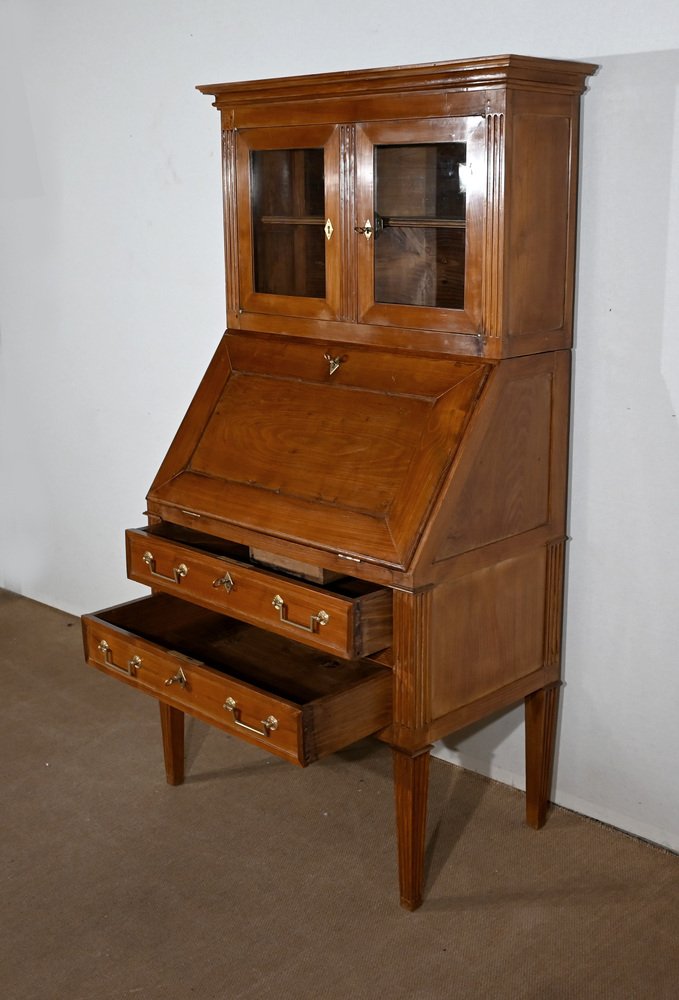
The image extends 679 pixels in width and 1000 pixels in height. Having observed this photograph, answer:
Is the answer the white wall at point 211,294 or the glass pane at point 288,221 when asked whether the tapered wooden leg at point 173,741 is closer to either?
the white wall at point 211,294

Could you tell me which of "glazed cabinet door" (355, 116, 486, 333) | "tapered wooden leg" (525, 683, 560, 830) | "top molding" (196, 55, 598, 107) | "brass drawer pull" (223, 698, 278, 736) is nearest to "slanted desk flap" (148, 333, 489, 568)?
"glazed cabinet door" (355, 116, 486, 333)

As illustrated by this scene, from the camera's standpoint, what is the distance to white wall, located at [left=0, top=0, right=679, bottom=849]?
2.39 meters

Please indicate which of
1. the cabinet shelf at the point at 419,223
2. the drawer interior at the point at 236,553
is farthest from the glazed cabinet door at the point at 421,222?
the drawer interior at the point at 236,553

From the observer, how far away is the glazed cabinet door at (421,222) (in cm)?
224

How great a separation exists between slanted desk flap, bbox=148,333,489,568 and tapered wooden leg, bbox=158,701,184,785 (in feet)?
1.79

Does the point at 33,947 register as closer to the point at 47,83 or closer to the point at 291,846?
the point at 291,846

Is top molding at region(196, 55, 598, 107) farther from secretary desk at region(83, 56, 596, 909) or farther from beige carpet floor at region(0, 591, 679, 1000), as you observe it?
beige carpet floor at region(0, 591, 679, 1000)

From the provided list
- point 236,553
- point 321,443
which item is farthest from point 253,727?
point 321,443

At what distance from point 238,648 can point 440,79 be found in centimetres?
133

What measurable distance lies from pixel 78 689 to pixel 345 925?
1.44 meters

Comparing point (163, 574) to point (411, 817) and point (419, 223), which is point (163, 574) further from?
point (419, 223)

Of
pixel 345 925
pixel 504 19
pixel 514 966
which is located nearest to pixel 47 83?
pixel 504 19

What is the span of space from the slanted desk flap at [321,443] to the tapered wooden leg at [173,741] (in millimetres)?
547

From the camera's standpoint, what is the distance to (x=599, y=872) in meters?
2.55
